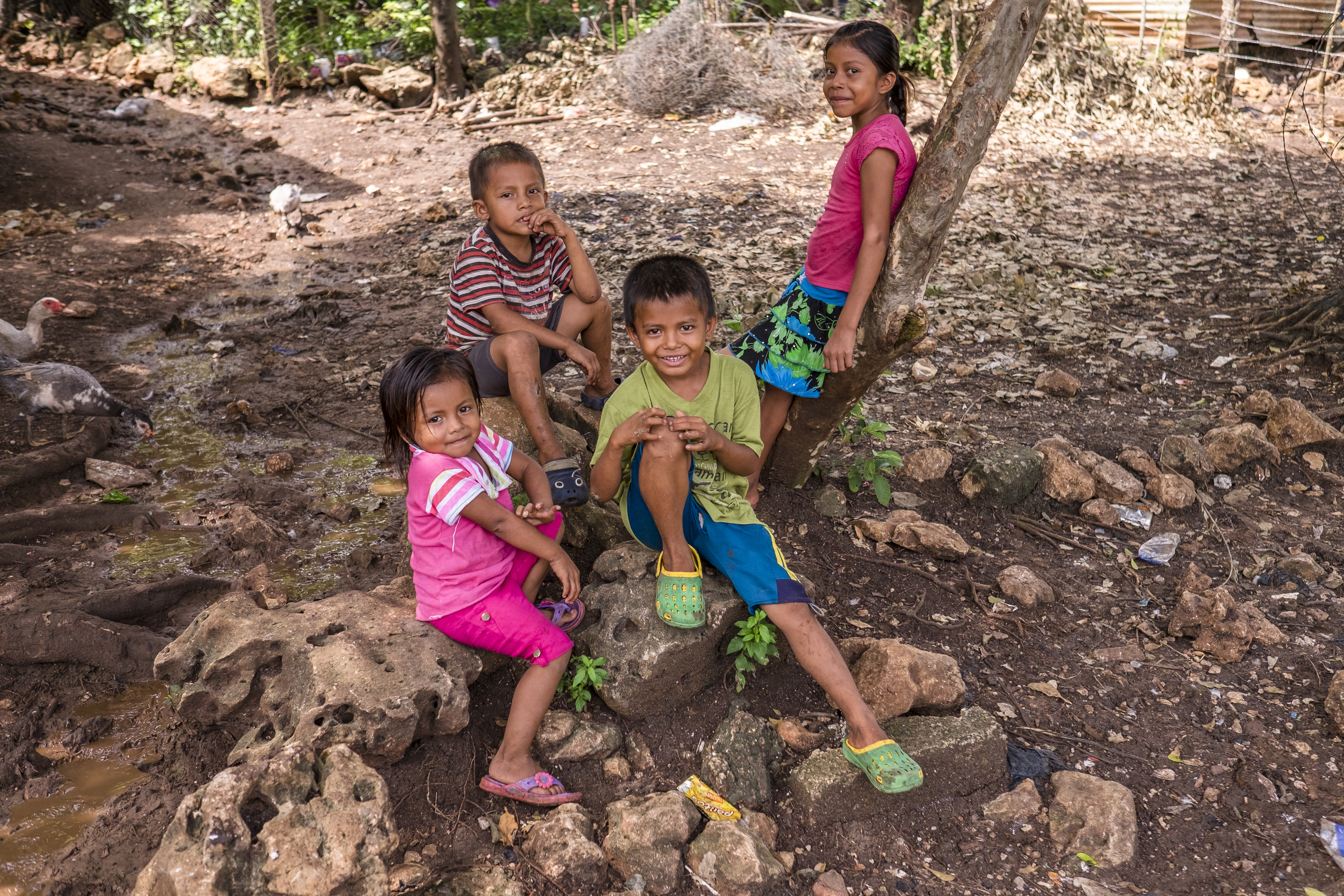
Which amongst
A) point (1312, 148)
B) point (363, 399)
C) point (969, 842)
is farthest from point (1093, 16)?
point (969, 842)

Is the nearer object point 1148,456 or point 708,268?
point 1148,456

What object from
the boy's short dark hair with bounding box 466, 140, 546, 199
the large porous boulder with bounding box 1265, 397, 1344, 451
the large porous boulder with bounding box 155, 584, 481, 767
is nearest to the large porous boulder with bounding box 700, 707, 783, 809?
the large porous boulder with bounding box 155, 584, 481, 767

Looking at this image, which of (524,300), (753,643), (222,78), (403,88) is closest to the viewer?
(753,643)

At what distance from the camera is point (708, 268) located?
21.1 feet

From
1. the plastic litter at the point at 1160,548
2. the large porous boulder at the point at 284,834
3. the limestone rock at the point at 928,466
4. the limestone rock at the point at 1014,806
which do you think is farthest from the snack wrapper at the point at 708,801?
the plastic litter at the point at 1160,548

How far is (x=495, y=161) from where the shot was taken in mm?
3230

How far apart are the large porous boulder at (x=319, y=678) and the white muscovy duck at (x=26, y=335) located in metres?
3.46

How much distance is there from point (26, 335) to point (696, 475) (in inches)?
177

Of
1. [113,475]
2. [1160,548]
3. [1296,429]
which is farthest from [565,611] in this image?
[1296,429]

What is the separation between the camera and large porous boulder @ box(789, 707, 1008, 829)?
2.48 m

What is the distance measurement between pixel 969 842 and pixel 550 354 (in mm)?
2269

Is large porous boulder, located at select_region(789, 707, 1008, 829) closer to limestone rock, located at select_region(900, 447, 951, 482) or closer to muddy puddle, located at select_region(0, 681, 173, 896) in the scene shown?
limestone rock, located at select_region(900, 447, 951, 482)

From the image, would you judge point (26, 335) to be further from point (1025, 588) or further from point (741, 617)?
point (1025, 588)

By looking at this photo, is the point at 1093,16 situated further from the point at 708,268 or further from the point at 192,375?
the point at 192,375
